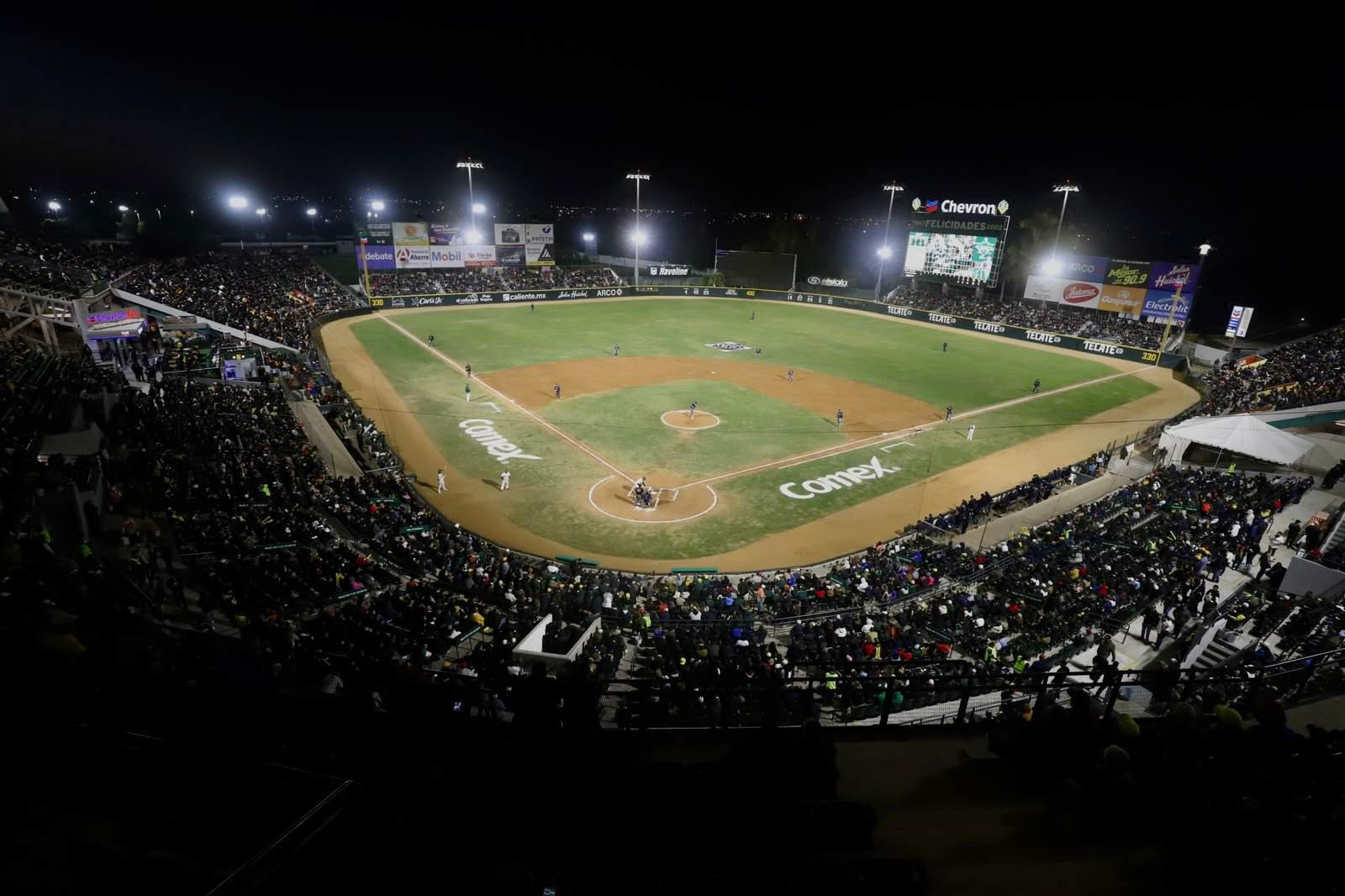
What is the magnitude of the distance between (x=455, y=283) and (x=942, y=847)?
70.2m

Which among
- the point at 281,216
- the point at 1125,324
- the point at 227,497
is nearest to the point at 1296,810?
the point at 227,497

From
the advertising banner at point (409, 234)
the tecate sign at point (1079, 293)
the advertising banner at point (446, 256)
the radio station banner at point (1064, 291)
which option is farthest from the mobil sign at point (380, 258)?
the tecate sign at point (1079, 293)

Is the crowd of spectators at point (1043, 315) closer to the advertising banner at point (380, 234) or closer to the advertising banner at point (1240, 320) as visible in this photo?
the advertising banner at point (1240, 320)

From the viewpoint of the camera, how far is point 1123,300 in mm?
55031

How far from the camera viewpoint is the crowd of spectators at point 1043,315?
53531 millimetres

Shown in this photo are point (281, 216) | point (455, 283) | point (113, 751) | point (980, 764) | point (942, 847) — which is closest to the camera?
point (113, 751)

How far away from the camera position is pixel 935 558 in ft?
62.0

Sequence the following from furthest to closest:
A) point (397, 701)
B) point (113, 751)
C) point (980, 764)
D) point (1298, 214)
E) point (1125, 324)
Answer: point (1298, 214) < point (1125, 324) < point (980, 764) < point (397, 701) < point (113, 751)

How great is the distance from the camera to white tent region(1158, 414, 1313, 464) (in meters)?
23.5

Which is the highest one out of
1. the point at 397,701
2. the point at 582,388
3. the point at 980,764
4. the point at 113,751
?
the point at 113,751

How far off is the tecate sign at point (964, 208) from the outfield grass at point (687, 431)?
35.8 m

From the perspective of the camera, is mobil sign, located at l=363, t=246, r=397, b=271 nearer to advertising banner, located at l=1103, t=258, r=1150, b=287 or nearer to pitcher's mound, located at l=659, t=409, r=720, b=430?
pitcher's mound, located at l=659, t=409, r=720, b=430

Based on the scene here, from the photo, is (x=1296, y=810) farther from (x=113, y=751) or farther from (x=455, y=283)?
(x=455, y=283)

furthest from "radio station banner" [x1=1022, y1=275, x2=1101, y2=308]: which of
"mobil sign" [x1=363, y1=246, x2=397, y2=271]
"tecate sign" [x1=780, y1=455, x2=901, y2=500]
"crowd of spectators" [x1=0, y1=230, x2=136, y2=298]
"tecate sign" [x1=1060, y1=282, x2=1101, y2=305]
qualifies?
"crowd of spectators" [x1=0, y1=230, x2=136, y2=298]
